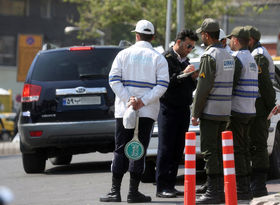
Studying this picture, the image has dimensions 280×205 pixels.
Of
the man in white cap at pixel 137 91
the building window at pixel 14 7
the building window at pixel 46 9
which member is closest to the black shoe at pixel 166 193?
the man in white cap at pixel 137 91

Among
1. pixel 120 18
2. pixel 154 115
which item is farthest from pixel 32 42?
pixel 154 115

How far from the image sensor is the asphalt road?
927 cm

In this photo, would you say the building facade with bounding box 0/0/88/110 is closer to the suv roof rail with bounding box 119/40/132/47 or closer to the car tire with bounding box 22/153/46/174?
the suv roof rail with bounding box 119/40/132/47

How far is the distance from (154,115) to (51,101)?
3.44m

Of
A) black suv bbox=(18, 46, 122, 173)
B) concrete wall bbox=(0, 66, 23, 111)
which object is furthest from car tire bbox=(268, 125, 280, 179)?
concrete wall bbox=(0, 66, 23, 111)

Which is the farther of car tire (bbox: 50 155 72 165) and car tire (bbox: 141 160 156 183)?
car tire (bbox: 50 155 72 165)

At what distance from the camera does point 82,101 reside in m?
11.9

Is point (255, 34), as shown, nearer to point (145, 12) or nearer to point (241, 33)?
point (241, 33)

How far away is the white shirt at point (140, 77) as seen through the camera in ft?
28.2

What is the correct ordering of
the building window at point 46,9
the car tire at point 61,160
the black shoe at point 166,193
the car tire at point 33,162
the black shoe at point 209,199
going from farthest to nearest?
the building window at point 46,9 → the car tire at point 61,160 → the car tire at point 33,162 → the black shoe at point 166,193 → the black shoe at point 209,199

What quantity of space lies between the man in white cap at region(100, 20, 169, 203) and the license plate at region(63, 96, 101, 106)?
3.18m

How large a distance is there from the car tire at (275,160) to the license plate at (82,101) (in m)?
2.56

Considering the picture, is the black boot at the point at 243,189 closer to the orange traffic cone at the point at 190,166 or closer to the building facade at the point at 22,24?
the orange traffic cone at the point at 190,166

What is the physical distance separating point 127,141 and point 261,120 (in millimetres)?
1452
